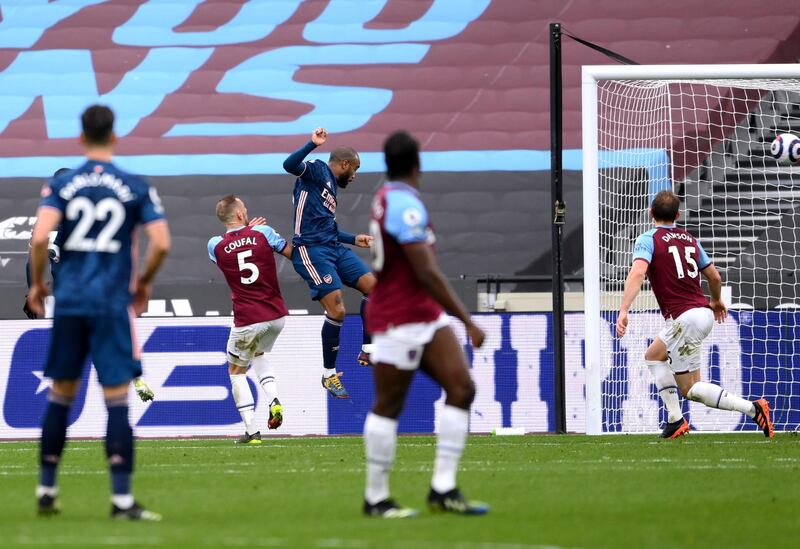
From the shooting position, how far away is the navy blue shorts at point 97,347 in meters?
5.95

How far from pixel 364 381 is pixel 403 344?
25.6 ft

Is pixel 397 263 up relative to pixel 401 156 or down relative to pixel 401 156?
down

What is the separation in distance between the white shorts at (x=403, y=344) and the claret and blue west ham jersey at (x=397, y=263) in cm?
3

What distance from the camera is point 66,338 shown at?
598 cm

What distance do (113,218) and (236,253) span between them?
580 centimetres

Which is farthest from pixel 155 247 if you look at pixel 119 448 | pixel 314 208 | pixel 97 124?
pixel 314 208

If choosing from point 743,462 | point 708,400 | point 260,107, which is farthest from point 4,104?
point 743,462

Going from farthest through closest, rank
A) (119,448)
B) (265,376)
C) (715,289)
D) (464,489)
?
(265,376)
(715,289)
(464,489)
(119,448)

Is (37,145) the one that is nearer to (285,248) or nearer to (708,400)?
(285,248)

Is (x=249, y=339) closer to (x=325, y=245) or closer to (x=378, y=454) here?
(x=325, y=245)

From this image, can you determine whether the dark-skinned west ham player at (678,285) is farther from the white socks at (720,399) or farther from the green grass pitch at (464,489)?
the green grass pitch at (464,489)

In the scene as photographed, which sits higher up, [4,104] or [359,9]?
[359,9]

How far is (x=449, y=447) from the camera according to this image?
607 cm

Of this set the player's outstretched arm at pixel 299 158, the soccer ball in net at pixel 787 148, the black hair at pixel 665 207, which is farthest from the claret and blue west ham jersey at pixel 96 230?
the soccer ball in net at pixel 787 148
